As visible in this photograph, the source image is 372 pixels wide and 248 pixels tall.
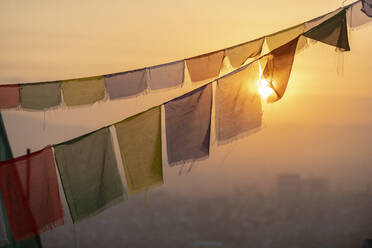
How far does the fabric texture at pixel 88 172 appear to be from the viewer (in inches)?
77.9

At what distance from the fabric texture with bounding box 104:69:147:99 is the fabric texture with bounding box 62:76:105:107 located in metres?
0.05

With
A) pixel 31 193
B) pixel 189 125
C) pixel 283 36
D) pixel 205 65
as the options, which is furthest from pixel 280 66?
pixel 31 193

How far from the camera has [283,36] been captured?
86.1 inches

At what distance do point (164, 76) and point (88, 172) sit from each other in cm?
74

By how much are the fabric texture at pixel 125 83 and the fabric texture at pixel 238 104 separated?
511 mm

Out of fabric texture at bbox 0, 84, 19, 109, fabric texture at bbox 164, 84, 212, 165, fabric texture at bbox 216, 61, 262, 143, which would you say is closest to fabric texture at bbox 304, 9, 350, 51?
fabric texture at bbox 216, 61, 262, 143

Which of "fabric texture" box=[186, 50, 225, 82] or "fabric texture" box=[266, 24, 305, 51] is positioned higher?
"fabric texture" box=[266, 24, 305, 51]

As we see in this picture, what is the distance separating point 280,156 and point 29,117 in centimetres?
180

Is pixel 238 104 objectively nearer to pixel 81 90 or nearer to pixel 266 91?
pixel 266 91

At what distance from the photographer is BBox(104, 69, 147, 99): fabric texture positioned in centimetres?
227

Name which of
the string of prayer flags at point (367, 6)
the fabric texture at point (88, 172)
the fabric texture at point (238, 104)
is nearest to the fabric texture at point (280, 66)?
the fabric texture at point (238, 104)

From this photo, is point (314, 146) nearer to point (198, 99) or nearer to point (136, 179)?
point (198, 99)

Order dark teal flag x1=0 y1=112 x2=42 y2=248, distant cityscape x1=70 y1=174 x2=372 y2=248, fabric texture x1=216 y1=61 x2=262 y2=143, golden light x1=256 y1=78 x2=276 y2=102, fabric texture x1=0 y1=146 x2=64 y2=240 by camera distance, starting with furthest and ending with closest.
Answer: distant cityscape x1=70 y1=174 x2=372 y2=248 → golden light x1=256 y1=78 x2=276 y2=102 → dark teal flag x1=0 y1=112 x2=42 y2=248 → fabric texture x1=216 y1=61 x2=262 y2=143 → fabric texture x1=0 y1=146 x2=64 y2=240

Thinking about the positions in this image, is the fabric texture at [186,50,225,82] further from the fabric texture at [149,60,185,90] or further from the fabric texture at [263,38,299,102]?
the fabric texture at [263,38,299,102]
